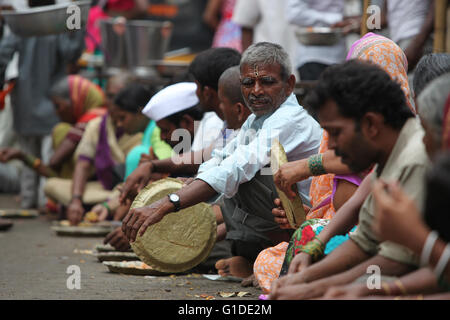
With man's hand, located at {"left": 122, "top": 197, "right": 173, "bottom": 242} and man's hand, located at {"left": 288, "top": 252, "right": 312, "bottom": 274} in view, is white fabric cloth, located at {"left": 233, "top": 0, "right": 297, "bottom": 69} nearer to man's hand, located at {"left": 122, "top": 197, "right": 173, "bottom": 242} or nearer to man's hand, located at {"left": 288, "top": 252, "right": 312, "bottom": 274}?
man's hand, located at {"left": 122, "top": 197, "right": 173, "bottom": 242}

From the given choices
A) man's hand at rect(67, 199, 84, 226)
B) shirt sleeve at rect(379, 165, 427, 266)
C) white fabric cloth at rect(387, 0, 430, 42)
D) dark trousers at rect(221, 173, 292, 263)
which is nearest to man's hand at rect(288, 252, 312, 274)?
shirt sleeve at rect(379, 165, 427, 266)

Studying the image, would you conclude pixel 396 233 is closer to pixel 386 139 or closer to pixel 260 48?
pixel 386 139

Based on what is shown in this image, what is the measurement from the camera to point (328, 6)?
23.2 feet

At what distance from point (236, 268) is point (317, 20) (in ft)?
10.7

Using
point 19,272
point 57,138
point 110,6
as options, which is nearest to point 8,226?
point 57,138

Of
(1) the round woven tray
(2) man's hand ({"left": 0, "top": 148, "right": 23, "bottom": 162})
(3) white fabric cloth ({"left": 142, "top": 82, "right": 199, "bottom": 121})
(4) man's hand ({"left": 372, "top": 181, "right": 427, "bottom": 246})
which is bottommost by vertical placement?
(2) man's hand ({"left": 0, "top": 148, "right": 23, "bottom": 162})

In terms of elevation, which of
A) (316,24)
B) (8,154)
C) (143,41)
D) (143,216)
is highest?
(316,24)

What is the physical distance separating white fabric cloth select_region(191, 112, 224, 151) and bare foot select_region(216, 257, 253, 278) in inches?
36.2

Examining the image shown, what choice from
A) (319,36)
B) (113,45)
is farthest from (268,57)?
(113,45)

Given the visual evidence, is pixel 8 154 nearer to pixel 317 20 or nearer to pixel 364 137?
pixel 317 20

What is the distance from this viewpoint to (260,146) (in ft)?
13.0

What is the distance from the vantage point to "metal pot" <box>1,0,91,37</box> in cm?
739

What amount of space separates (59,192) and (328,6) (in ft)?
10.5

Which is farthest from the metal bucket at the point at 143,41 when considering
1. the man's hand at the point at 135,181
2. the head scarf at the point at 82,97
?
the man's hand at the point at 135,181
